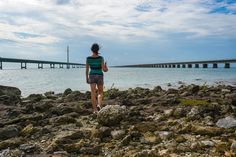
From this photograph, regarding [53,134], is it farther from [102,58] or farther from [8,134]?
[102,58]

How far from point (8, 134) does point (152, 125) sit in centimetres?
329

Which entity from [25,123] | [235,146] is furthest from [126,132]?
[25,123]

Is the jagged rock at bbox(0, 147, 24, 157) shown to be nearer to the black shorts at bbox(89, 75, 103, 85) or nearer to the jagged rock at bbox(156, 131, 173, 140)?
the jagged rock at bbox(156, 131, 173, 140)

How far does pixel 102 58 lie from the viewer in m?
10.8

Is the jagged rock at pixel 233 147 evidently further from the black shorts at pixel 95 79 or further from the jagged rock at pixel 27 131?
the black shorts at pixel 95 79

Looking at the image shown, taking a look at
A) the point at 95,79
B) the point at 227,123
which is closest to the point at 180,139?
the point at 227,123

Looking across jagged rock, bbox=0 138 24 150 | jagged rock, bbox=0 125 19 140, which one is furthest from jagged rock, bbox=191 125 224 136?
jagged rock, bbox=0 125 19 140

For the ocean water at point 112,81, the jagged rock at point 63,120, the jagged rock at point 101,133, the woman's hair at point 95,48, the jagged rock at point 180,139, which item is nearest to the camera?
the jagged rock at point 180,139

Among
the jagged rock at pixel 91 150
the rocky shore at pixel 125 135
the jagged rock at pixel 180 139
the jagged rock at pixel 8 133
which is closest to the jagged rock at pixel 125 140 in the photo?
the rocky shore at pixel 125 135

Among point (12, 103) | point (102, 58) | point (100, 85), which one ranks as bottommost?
point (12, 103)

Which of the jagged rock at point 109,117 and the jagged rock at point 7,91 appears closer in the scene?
the jagged rock at point 109,117

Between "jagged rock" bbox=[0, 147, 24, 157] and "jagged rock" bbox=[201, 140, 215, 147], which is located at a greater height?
"jagged rock" bbox=[201, 140, 215, 147]

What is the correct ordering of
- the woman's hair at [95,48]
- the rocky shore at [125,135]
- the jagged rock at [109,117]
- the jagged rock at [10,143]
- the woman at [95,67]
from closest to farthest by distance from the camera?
1. the rocky shore at [125,135]
2. the jagged rock at [10,143]
3. the jagged rock at [109,117]
4. the woman's hair at [95,48]
5. the woman at [95,67]

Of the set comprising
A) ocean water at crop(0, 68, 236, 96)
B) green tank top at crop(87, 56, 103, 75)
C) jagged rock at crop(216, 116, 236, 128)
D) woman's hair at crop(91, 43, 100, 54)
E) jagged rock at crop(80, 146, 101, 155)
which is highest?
woman's hair at crop(91, 43, 100, 54)
